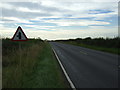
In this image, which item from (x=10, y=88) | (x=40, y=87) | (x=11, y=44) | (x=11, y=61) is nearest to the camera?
(x=10, y=88)

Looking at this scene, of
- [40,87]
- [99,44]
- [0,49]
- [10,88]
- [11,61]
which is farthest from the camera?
[99,44]

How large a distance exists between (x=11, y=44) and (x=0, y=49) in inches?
170

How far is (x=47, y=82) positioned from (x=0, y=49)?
9.52 m

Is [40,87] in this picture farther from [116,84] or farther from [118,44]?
[118,44]

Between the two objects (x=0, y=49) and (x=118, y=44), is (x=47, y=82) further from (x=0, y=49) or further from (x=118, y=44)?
(x=118, y=44)

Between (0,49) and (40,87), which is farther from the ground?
(0,49)

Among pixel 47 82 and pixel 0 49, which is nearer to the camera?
pixel 47 82

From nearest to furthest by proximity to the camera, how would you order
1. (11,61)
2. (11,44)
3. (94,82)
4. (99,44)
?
(94,82) < (11,61) < (11,44) < (99,44)

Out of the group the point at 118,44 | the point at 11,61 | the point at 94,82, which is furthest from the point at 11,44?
the point at 118,44

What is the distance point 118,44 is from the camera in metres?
29.4

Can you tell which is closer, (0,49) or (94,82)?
(94,82)

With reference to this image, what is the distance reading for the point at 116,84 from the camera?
20.5 ft

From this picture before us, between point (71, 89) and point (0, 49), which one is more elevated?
point (0, 49)

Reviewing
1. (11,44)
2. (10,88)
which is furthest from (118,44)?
(10,88)
